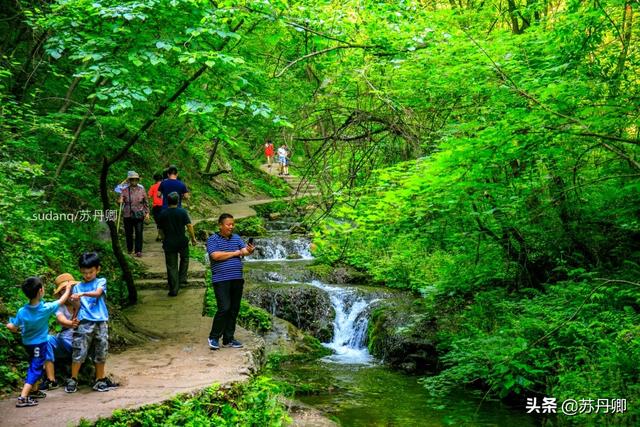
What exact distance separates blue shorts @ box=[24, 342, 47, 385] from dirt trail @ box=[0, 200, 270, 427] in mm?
257

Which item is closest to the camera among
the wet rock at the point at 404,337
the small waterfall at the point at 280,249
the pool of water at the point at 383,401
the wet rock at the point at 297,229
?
the pool of water at the point at 383,401

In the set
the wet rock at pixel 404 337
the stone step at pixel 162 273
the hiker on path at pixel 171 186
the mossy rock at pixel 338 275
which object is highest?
the hiker on path at pixel 171 186

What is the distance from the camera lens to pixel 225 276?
7316mm

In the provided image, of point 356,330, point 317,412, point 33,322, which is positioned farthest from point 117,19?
point 356,330

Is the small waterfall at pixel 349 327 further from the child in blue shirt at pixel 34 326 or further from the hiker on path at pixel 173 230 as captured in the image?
the child in blue shirt at pixel 34 326

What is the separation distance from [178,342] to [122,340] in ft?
2.47

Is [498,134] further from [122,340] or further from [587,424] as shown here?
[122,340]

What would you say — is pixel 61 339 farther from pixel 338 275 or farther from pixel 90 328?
pixel 338 275

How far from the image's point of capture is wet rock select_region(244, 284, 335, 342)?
42.9 feet

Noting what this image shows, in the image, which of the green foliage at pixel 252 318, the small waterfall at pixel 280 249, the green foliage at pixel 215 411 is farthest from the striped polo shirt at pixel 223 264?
the small waterfall at pixel 280 249

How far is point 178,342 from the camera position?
7.79 metres

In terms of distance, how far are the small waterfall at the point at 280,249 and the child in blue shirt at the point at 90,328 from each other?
38.1ft

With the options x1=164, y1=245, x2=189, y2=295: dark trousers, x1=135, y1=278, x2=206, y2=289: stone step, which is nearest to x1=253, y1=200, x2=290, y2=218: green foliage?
x1=135, y1=278, x2=206, y2=289: stone step

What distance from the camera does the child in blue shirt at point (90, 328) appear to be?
568cm
